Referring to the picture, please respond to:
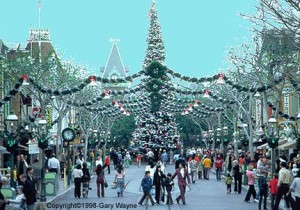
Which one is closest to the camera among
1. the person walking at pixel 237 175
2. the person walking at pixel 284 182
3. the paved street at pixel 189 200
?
the person walking at pixel 284 182

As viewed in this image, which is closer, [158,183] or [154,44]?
[158,183]

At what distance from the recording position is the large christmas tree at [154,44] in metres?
99.0

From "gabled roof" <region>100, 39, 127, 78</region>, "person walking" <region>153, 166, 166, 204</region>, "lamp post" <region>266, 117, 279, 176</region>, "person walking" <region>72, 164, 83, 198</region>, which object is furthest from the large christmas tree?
"gabled roof" <region>100, 39, 127, 78</region>

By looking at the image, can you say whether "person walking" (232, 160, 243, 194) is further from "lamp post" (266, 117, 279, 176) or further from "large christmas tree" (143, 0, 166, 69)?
"large christmas tree" (143, 0, 166, 69)

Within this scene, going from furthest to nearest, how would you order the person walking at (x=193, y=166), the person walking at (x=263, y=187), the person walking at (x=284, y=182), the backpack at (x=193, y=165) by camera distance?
the backpack at (x=193, y=165), the person walking at (x=193, y=166), the person walking at (x=263, y=187), the person walking at (x=284, y=182)

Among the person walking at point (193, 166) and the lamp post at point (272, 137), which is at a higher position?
the lamp post at point (272, 137)

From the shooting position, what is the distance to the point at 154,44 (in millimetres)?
99938

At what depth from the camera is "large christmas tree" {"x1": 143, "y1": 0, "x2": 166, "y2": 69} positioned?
325 feet

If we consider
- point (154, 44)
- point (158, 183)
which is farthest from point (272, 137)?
point (154, 44)

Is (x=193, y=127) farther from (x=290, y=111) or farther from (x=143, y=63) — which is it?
(x=290, y=111)

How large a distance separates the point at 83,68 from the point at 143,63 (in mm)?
24479

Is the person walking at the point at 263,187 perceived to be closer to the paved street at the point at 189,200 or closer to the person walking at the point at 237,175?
the paved street at the point at 189,200

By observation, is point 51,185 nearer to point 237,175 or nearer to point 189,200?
point 189,200

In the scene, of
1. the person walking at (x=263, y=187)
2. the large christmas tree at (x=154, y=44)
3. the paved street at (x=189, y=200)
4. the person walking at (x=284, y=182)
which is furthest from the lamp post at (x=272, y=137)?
the large christmas tree at (x=154, y=44)
